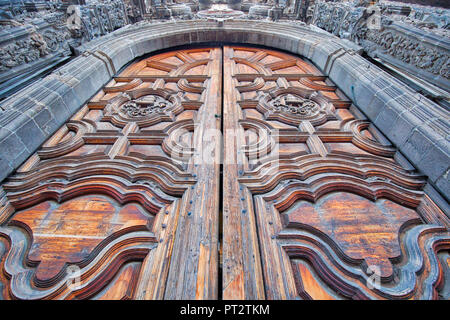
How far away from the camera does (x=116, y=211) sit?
1997 millimetres

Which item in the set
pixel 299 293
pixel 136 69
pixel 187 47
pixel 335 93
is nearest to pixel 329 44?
pixel 335 93

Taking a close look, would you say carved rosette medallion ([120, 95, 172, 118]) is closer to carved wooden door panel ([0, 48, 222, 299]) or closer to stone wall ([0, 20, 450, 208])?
carved wooden door panel ([0, 48, 222, 299])


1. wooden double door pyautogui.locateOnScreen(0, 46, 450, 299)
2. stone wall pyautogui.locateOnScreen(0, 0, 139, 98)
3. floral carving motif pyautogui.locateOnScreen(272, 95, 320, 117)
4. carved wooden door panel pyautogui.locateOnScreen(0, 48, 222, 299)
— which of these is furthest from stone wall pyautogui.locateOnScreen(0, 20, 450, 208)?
floral carving motif pyautogui.locateOnScreen(272, 95, 320, 117)

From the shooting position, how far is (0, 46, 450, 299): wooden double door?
1.52m

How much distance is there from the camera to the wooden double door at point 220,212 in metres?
1.52

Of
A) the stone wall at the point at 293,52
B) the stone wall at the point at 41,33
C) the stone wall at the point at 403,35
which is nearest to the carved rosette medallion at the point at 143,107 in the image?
the stone wall at the point at 293,52

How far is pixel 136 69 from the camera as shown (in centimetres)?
463

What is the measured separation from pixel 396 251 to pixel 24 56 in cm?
500

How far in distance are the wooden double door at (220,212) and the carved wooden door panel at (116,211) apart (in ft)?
0.03

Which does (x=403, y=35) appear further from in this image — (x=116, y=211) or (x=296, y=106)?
(x=116, y=211)

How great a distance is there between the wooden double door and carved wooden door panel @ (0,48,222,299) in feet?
0.03

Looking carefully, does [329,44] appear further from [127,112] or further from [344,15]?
[127,112]

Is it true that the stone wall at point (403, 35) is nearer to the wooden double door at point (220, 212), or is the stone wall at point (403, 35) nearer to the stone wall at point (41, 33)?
the wooden double door at point (220, 212)

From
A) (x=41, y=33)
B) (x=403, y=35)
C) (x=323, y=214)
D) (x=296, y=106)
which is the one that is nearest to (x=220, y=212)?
(x=323, y=214)
